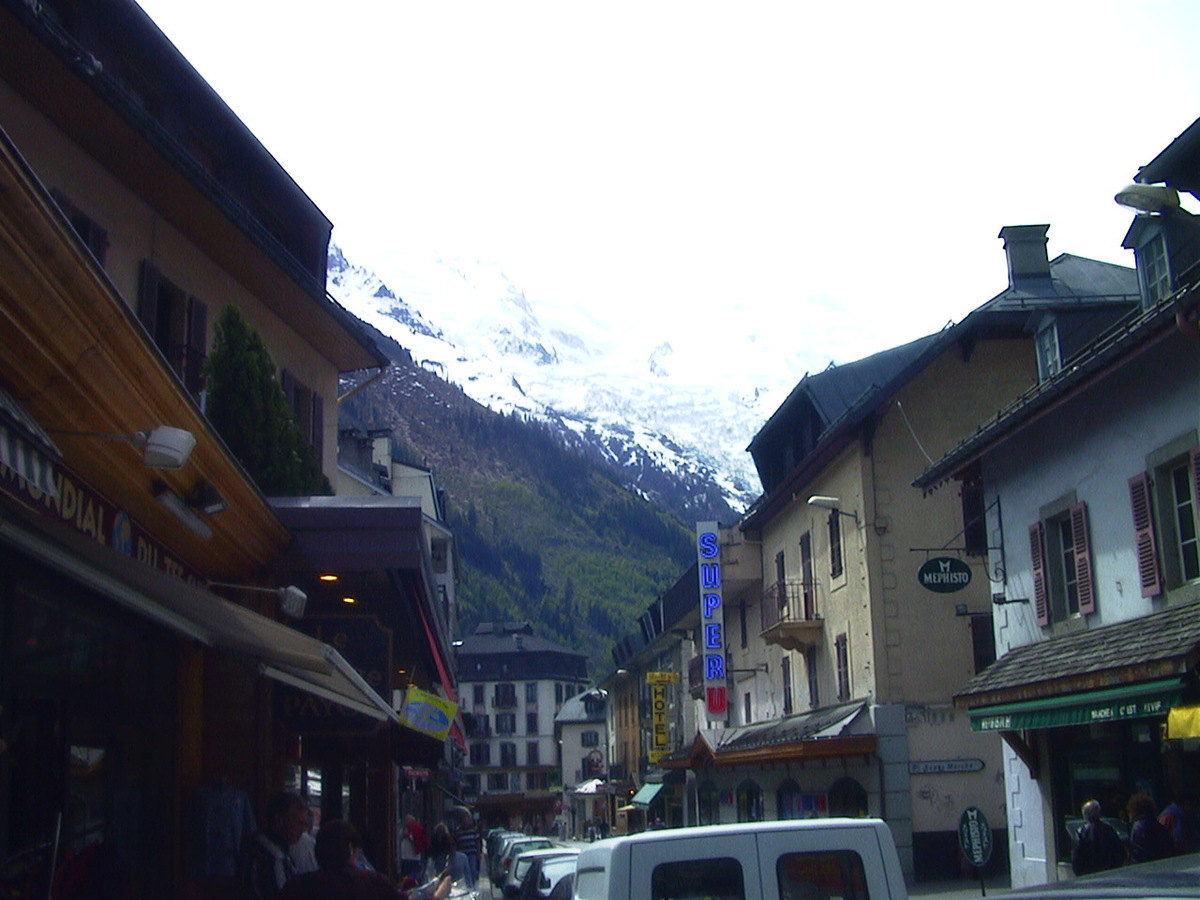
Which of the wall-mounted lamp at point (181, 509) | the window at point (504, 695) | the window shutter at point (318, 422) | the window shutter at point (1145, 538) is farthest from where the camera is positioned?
the window at point (504, 695)

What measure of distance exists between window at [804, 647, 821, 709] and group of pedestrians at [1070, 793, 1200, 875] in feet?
61.5

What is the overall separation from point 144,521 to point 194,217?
7.97 m

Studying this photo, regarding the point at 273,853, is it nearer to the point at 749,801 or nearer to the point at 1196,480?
the point at 1196,480

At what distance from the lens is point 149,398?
27.4 feet

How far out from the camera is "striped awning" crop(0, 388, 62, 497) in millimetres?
5453

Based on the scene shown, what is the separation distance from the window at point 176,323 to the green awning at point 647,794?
45.1 m

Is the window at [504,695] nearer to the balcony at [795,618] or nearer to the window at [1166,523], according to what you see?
the balcony at [795,618]

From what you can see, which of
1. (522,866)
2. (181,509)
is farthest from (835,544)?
(181,509)

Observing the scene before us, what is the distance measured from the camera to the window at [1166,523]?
1576 cm

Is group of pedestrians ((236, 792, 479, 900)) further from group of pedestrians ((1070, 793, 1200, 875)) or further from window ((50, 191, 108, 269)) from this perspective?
window ((50, 191, 108, 269))

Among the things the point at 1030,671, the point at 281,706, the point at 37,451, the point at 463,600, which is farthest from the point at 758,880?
the point at 463,600

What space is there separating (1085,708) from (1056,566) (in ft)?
12.9

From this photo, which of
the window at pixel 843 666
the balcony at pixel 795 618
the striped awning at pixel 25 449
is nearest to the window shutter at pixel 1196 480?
the striped awning at pixel 25 449

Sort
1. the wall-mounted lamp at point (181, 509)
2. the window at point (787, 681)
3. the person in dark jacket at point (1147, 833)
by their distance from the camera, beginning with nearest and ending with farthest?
the wall-mounted lamp at point (181, 509) < the person in dark jacket at point (1147, 833) < the window at point (787, 681)
